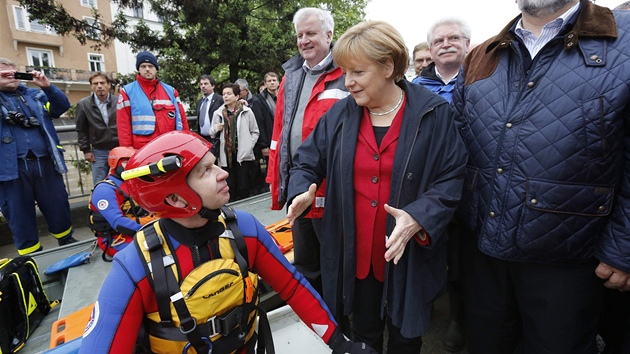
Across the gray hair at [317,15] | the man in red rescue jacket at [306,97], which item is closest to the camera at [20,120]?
the man in red rescue jacket at [306,97]

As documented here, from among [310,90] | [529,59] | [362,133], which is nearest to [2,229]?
[310,90]

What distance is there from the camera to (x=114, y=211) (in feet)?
10.8

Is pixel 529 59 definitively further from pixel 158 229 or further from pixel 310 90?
pixel 158 229

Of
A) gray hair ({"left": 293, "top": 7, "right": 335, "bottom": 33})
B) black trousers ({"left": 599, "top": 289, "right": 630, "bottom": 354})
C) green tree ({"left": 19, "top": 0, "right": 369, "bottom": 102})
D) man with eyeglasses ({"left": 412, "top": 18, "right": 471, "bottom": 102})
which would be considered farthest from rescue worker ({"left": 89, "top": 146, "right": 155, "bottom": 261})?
green tree ({"left": 19, "top": 0, "right": 369, "bottom": 102})

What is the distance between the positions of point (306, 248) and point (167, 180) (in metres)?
1.59

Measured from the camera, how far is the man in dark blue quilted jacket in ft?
4.85

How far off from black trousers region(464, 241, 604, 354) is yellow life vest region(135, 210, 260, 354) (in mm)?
1287

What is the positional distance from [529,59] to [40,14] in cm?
872

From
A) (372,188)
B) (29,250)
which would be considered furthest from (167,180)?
→ (29,250)

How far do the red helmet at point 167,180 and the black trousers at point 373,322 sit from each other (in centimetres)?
105

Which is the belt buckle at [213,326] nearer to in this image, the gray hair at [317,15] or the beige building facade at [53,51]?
the gray hair at [317,15]

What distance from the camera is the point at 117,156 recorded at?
329cm

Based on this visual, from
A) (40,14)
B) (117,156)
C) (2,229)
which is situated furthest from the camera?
(40,14)

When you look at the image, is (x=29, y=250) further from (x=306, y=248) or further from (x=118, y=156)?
(x=306, y=248)
